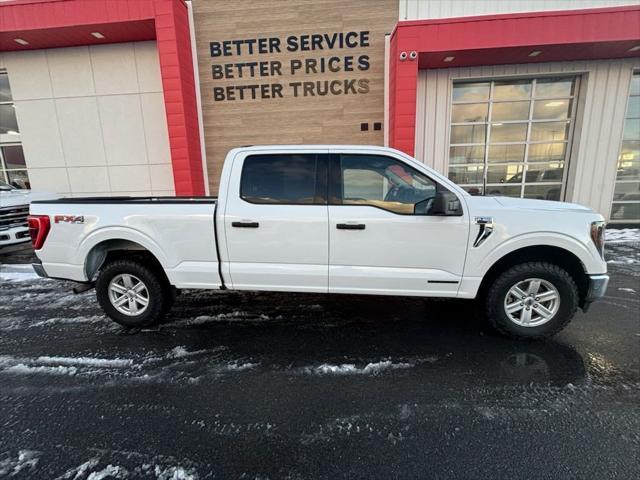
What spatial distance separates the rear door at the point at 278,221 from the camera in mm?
3506

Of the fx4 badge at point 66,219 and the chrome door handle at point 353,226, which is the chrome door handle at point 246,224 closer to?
the chrome door handle at point 353,226

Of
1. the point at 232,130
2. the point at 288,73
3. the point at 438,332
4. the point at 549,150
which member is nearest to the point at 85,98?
the point at 232,130

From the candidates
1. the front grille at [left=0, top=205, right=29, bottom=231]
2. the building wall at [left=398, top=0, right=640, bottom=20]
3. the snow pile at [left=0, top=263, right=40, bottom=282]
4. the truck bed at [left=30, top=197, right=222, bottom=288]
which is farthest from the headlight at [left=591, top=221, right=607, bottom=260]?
the front grille at [left=0, top=205, right=29, bottom=231]

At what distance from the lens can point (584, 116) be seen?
9.25m

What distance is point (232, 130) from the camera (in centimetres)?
1005

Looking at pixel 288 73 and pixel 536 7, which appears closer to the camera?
pixel 536 7

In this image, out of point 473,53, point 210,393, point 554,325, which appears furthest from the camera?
point 473,53

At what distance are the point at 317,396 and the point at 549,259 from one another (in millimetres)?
2777

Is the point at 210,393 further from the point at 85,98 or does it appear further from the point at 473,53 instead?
the point at 85,98

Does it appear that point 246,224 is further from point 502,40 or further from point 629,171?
point 629,171

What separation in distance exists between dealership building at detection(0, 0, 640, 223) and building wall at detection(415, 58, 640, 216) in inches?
1.1

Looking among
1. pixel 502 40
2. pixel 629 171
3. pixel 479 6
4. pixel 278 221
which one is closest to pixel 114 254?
pixel 278 221

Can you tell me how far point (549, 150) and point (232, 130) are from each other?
950 cm

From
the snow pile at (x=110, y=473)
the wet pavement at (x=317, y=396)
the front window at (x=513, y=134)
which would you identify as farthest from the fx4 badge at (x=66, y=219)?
the front window at (x=513, y=134)
